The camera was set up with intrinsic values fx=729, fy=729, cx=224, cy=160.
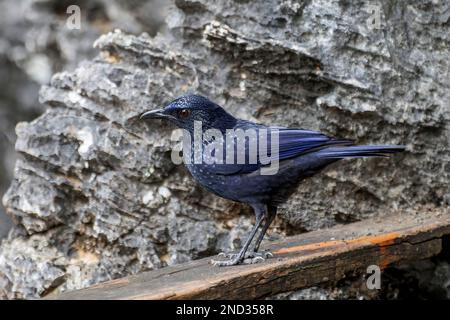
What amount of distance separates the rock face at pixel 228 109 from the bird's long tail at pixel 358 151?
1.09m

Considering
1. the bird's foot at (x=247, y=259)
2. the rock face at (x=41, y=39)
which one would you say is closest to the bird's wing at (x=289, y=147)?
the bird's foot at (x=247, y=259)

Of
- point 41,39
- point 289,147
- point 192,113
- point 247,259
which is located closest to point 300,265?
point 247,259

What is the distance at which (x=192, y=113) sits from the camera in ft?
16.5

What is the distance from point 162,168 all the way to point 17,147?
4.10 ft

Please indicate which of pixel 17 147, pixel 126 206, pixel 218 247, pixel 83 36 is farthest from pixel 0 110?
pixel 218 247

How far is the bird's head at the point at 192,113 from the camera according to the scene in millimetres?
5016

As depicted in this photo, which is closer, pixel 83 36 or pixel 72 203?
pixel 72 203

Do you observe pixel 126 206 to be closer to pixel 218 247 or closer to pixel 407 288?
pixel 218 247

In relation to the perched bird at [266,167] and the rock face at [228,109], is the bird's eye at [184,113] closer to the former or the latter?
the perched bird at [266,167]

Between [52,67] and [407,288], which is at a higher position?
[52,67]

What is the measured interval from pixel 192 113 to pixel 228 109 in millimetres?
1063

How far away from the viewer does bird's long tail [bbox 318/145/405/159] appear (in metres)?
4.67

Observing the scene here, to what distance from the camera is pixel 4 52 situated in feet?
25.6

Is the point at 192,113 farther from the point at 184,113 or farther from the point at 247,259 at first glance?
the point at 247,259
